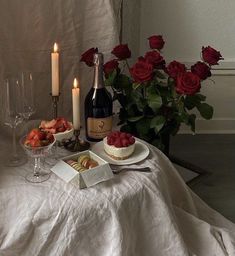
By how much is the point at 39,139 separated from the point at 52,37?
499mm

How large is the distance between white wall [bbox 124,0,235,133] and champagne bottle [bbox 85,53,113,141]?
71cm

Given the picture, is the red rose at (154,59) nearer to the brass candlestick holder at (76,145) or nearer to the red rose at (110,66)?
the red rose at (110,66)

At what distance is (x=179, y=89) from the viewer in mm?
1422

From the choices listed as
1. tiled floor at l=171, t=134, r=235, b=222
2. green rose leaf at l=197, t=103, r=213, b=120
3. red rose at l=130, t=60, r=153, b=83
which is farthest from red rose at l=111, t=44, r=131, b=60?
tiled floor at l=171, t=134, r=235, b=222

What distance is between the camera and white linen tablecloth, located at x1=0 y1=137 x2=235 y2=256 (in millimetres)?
1077

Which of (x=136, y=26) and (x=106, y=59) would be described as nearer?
(x=106, y=59)

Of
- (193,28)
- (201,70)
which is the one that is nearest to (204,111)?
(201,70)

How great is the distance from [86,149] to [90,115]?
117 mm

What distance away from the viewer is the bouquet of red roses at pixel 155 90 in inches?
57.4

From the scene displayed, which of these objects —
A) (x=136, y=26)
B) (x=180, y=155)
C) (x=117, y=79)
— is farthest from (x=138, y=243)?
(x=136, y=26)

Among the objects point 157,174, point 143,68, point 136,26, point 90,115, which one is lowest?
point 157,174

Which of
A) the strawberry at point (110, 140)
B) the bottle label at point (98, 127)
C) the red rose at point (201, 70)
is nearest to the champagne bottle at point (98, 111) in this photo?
the bottle label at point (98, 127)

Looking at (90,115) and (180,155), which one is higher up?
(90,115)

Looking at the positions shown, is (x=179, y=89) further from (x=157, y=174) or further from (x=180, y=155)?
(x=180, y=155)
